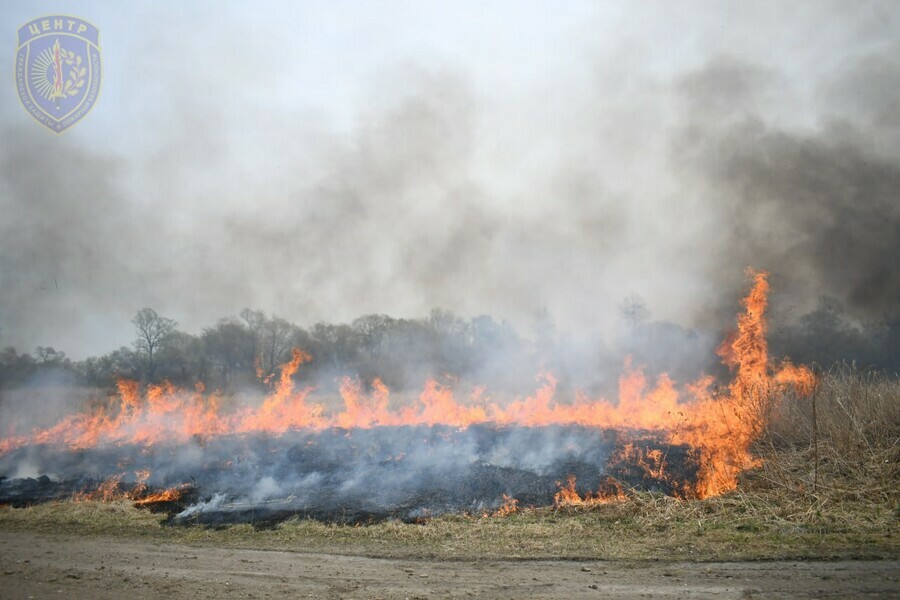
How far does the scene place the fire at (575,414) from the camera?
16.5 meters

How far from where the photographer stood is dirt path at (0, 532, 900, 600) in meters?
8.23

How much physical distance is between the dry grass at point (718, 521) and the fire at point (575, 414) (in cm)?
111

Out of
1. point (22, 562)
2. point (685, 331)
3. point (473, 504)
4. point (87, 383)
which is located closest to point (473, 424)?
point (473, 504)

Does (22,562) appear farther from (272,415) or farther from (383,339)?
(383,339)

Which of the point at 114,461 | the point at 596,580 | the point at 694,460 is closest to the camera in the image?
the point at 596,580

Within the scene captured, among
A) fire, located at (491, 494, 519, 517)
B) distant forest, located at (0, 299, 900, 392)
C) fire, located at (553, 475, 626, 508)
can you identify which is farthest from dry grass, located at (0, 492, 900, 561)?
distant forest, located at (0, 299, 900, 392)

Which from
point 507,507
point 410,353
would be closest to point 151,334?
point 410,353

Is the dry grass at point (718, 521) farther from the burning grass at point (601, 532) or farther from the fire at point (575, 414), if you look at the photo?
the fire at point (575, 414)

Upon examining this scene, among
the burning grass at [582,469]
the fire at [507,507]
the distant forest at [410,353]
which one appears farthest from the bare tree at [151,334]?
the fire at [507,507]

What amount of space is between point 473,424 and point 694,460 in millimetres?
8982

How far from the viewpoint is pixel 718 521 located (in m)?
12.1

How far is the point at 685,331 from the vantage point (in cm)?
3488

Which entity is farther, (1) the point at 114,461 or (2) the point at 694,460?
(1) the point at 114,461

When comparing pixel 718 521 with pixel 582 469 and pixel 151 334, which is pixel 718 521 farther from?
pixel 151 334
